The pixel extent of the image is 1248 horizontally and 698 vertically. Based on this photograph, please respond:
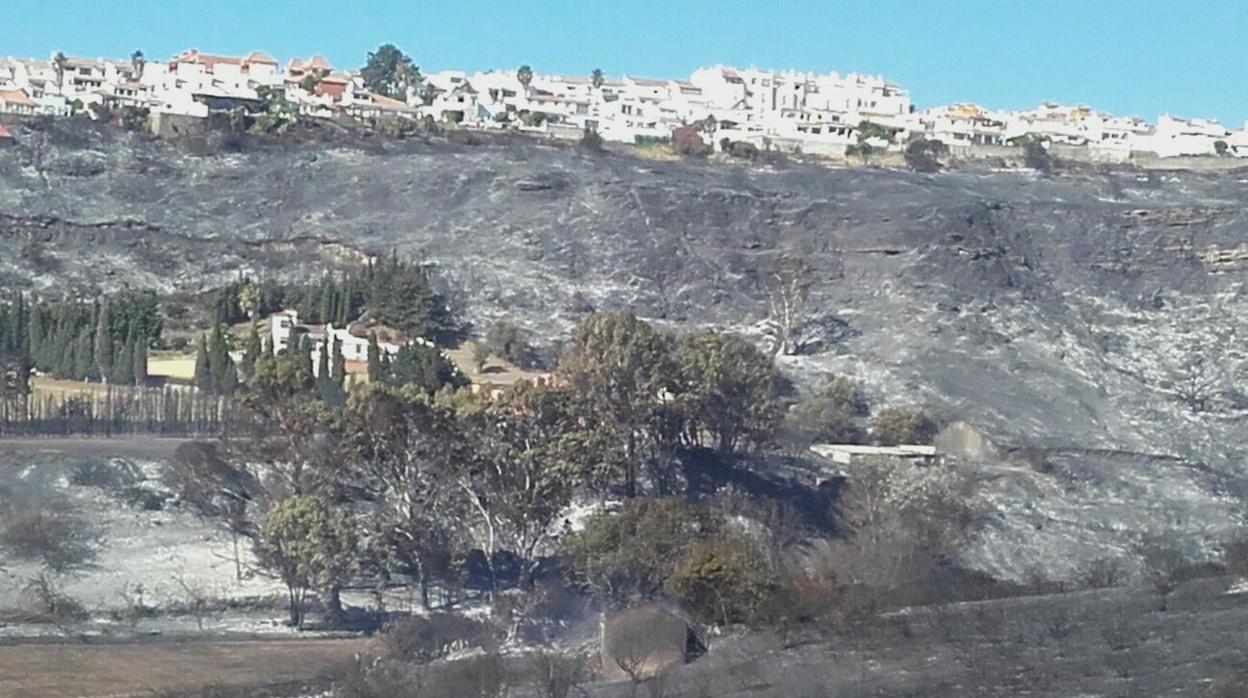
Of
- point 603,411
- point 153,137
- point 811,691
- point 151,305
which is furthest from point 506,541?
point 153,137

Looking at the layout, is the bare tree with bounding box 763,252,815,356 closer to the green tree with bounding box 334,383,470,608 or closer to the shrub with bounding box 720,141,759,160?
the shrub with bounding box 720,141,759,160

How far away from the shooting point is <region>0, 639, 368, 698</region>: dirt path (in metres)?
32.1

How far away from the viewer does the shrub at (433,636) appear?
34.3 m

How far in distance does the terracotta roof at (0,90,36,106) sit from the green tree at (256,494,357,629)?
188 feet

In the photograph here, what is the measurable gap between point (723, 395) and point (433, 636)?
16234 millimetres

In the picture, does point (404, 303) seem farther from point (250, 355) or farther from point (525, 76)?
point (525, 76)

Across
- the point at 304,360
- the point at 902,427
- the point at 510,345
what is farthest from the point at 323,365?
the point at 902,427

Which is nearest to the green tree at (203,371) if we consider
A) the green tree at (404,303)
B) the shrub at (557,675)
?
the green tree at (404,303)

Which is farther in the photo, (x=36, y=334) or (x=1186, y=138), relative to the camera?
(x=1186, y=138)

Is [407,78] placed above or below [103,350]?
above

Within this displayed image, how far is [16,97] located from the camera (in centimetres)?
9356

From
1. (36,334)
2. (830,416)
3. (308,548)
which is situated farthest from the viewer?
(830,416)

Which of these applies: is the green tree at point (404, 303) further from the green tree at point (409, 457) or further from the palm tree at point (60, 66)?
the palm tree at point (60, 66)

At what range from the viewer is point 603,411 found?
46.8 meters
